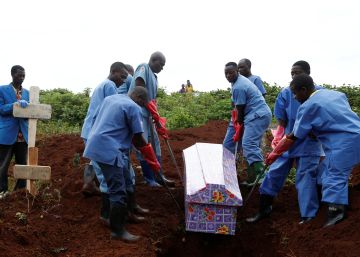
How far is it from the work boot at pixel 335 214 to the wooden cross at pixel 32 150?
3.25 meters

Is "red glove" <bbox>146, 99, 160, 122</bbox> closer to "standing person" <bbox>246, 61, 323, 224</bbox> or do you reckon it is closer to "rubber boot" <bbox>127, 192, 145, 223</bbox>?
"rubber boot" <bbox>127, 192, 145, 223</bbox>

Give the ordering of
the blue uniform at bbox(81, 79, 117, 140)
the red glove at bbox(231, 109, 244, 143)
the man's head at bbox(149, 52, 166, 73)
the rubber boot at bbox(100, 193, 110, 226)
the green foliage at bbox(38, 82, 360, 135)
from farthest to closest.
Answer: the green foliage at bbox(38, 82, 360, 135) < the red glove at bbox(231, 109, 244, 143) < the man's head at bbox(149, 52, 166, 73) < the blue uniform at bbox(81, 79, 117, 140) < the rubber boot at bbox(100, 193, 110, 226)

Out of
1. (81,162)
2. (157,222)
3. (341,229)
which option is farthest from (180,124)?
(341,229)

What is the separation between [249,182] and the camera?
22.0 feet

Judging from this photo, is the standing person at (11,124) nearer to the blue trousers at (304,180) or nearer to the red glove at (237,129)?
the red glove at (237,129)

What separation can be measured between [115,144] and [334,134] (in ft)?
7.23

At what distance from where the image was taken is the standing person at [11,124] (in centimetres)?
641

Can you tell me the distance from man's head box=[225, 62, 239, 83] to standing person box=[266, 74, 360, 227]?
172 centimetres

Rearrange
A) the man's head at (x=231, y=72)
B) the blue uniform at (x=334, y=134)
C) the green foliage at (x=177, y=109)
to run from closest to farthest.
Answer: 1. the blue uniform at (x=334, y=134)
2. the man's head at (x=231, y=72)
3. the green foliage at (x=177, y=109)

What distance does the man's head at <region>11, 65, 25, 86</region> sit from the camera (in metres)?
6.45

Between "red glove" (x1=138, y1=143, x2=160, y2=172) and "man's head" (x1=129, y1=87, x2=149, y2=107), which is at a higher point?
"man's head" (x1=129, y1=87, x2=149, y2=107)

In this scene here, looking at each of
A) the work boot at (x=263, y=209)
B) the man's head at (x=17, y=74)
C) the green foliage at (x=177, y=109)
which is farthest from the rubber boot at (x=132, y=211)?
the green foliage at (x=177, y=109)

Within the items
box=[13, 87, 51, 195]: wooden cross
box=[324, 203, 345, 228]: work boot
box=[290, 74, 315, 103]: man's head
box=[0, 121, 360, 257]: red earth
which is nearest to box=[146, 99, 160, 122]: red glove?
box=[0, 121, 360, 257]: red earth

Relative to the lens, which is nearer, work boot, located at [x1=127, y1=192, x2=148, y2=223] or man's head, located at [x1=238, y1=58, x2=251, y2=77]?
work boot, located at [x1=127, y1=192, x2=148, y2=223]
